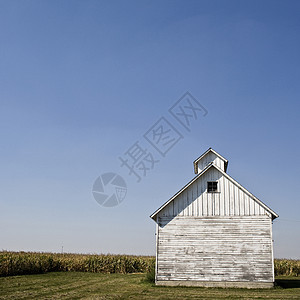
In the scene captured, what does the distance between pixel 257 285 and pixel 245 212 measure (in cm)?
452

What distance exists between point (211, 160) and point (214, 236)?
6403 millimetres

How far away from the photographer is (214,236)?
23.7 m

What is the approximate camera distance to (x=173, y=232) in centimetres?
2397

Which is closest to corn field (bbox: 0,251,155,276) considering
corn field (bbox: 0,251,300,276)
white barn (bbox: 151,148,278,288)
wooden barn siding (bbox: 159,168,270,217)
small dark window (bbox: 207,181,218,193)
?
corn field (bbox: 0,251,300,276)

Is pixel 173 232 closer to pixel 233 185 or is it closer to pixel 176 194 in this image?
pixel 176 194

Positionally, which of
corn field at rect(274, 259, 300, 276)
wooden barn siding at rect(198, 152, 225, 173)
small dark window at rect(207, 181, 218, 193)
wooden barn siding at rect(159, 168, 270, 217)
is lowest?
corn field at rect(274, 259, 300, 276)

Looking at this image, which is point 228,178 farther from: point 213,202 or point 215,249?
point 215,249

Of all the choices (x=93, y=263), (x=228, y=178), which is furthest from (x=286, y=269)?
(x=228, y=178)

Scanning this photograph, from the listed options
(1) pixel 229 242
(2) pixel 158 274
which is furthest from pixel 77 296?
(1) pixel 229 242

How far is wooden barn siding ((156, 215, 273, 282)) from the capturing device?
22938 mm

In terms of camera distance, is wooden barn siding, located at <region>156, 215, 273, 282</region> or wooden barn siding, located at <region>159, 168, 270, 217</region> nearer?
wooden barn siding, located at <region>156, 215, 273, 282</region>

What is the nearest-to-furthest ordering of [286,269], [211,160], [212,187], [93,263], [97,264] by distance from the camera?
1. [212,187]
2. [211,160]
3. [97,264]
4. [93,263]
5. [286,269]

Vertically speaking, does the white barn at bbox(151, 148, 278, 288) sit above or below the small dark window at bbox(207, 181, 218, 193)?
below

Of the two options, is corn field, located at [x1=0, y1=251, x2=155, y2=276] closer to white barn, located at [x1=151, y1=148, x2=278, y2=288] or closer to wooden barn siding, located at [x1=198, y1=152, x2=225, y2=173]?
white barn, located at [x1=151, y1=148, x2=278, y2=288]
